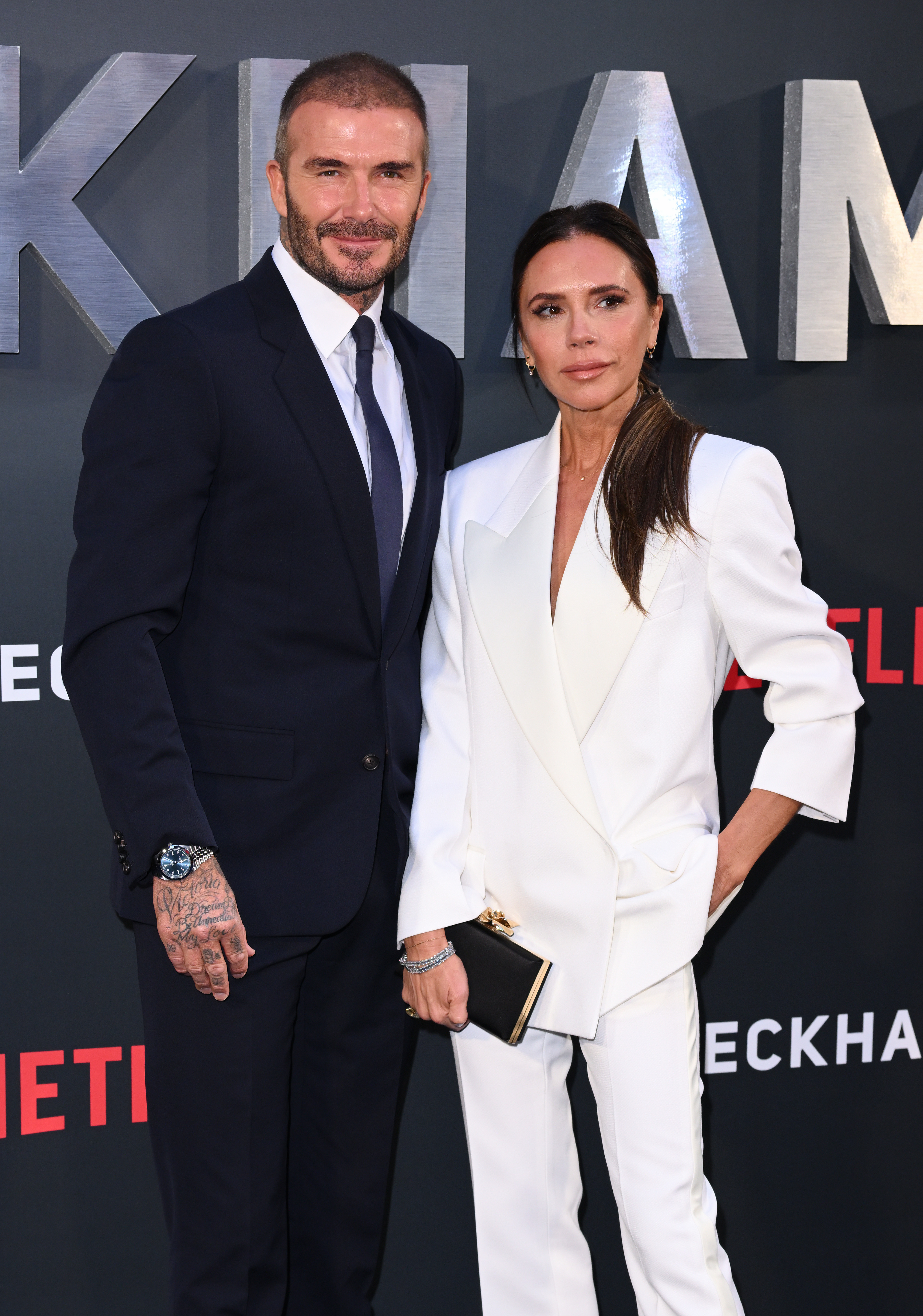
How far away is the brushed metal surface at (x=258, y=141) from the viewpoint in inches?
90.4

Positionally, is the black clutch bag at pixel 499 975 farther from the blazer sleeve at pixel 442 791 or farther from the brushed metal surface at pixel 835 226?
the brushed metal surface at pixel 835 226

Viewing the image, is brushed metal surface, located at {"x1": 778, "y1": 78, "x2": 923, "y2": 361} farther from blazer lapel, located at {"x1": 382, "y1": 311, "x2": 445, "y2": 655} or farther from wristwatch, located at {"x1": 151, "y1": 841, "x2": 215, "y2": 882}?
wristwatch, located at {"x1": 151, "y1": 841, "x2": 215, "y2": 882}

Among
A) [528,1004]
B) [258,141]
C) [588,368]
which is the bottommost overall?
[528,1004]

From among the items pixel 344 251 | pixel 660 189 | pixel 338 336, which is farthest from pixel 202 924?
pixel 660 189

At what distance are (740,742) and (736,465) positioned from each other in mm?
1014

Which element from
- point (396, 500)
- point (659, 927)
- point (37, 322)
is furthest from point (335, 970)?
point (37, 322)

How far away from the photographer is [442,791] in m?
1.92

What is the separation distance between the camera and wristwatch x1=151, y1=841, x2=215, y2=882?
5.65 feet

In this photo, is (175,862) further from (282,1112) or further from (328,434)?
(328,434)

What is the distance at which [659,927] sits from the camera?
1.83 m

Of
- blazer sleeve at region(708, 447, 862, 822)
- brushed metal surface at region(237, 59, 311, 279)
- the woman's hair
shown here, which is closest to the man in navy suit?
the woman's hair

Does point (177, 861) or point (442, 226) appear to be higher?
point (442, 226)

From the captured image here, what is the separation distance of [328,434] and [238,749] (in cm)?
46

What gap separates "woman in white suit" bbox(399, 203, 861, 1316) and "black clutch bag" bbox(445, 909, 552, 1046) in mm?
23
